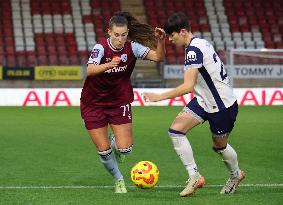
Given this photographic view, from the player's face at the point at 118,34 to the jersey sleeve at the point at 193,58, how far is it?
69 cm

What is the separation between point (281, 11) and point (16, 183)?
98.6 feet

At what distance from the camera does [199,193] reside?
8461 millimetres

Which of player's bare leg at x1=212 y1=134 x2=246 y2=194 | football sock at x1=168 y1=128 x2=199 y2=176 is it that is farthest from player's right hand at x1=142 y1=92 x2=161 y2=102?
player's bare leg at x1=212 y1=134 x2=246 y2=194

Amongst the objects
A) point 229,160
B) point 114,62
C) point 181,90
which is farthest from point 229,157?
point 114,62

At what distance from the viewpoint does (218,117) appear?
8164 mm

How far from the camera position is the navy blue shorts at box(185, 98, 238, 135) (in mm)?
8164

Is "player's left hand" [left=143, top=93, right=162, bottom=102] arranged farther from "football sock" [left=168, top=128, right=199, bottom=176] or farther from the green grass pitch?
the green grass pitch

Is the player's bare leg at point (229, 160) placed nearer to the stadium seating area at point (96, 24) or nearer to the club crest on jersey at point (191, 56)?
the club crest on jersey at point (191, 56)

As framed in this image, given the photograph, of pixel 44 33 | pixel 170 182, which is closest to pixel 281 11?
pixel 44 33

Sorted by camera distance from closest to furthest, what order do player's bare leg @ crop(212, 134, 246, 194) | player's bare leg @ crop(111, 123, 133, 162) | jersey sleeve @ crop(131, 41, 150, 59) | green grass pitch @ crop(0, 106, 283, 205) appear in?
green grass pitch @ crop(0, 106, 283, 205) → player's bare leg @ crop(212, 134, 246, 194) → jersey sleeve @ crop(131, 41, 150, 59) → player's bare leg @ crop(111, 123, 133, 162)

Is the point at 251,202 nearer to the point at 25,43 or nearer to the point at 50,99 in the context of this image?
the point at 50,99

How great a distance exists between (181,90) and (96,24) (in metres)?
28.2

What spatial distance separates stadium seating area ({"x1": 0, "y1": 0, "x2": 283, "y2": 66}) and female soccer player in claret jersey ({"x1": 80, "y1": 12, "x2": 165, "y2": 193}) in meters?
23.8

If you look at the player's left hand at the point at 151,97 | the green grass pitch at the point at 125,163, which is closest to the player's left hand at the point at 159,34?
the player's left hand at the point at 151,97
